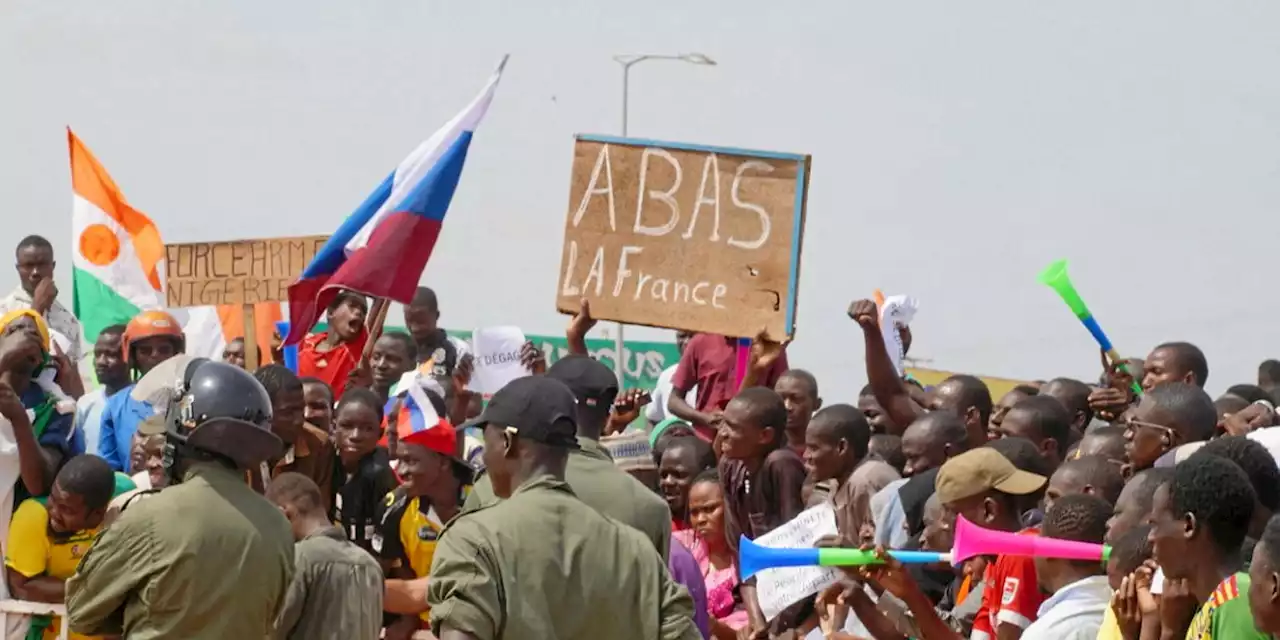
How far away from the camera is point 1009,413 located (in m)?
9.70

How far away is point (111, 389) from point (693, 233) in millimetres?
4597

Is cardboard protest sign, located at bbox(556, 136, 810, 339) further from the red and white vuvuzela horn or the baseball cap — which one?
the red and white vuvuzela horn

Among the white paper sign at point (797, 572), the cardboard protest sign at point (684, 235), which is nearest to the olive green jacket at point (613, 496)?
the white paper sign at point (797, 572)

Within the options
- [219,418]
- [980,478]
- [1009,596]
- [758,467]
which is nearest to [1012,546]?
[1009,596]

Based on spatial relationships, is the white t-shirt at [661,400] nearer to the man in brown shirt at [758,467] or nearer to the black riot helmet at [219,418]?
the man in brown shirt at [758,467]

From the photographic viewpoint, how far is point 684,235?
10.8m

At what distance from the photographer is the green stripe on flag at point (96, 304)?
1544cm

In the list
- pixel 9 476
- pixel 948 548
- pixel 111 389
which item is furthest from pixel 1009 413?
pixel 111 389

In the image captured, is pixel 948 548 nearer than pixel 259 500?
No

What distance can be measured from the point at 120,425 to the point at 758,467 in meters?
4.30

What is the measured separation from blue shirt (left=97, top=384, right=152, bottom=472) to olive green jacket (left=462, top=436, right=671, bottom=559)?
6011 millimetres

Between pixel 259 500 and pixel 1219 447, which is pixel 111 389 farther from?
pixel 1219 447

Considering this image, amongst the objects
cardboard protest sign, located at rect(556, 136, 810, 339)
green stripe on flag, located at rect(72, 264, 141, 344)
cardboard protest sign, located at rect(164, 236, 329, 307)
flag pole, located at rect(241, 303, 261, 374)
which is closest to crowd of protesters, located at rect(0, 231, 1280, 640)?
cardboard protest sign, located at rect(556, 136, 810, 339)

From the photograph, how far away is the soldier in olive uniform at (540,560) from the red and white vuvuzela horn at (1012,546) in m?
1.56
